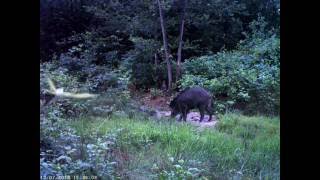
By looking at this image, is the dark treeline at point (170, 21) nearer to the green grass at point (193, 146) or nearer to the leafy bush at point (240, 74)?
the leafy bush at point (240, 74)

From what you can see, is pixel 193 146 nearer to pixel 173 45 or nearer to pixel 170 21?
pixel 173 45

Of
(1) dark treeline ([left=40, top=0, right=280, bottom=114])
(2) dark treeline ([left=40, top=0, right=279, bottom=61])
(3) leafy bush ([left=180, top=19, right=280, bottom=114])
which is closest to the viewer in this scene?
(3) leafy bush ([left=180, top=19, right=280, bottom=114])

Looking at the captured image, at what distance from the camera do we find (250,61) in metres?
7.45

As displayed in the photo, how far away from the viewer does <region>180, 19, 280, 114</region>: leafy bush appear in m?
6.40

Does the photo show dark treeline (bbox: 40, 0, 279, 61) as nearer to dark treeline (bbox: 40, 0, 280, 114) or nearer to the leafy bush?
dark treeline (bbox: 40, 0, 280, 114)

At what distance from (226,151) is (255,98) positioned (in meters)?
2.01

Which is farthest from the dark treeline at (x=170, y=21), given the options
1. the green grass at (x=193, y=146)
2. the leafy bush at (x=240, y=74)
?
the green grass at (x=193, y=146)

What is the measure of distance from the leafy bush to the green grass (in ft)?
2.12

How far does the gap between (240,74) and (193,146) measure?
2.53 metres

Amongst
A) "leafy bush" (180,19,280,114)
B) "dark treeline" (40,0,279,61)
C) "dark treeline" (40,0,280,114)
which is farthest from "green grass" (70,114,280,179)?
"dark treeline" (40,0,279,61)

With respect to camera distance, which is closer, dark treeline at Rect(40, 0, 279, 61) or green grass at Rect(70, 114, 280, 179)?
green grass at Rect(70, 114, 280, 179)
